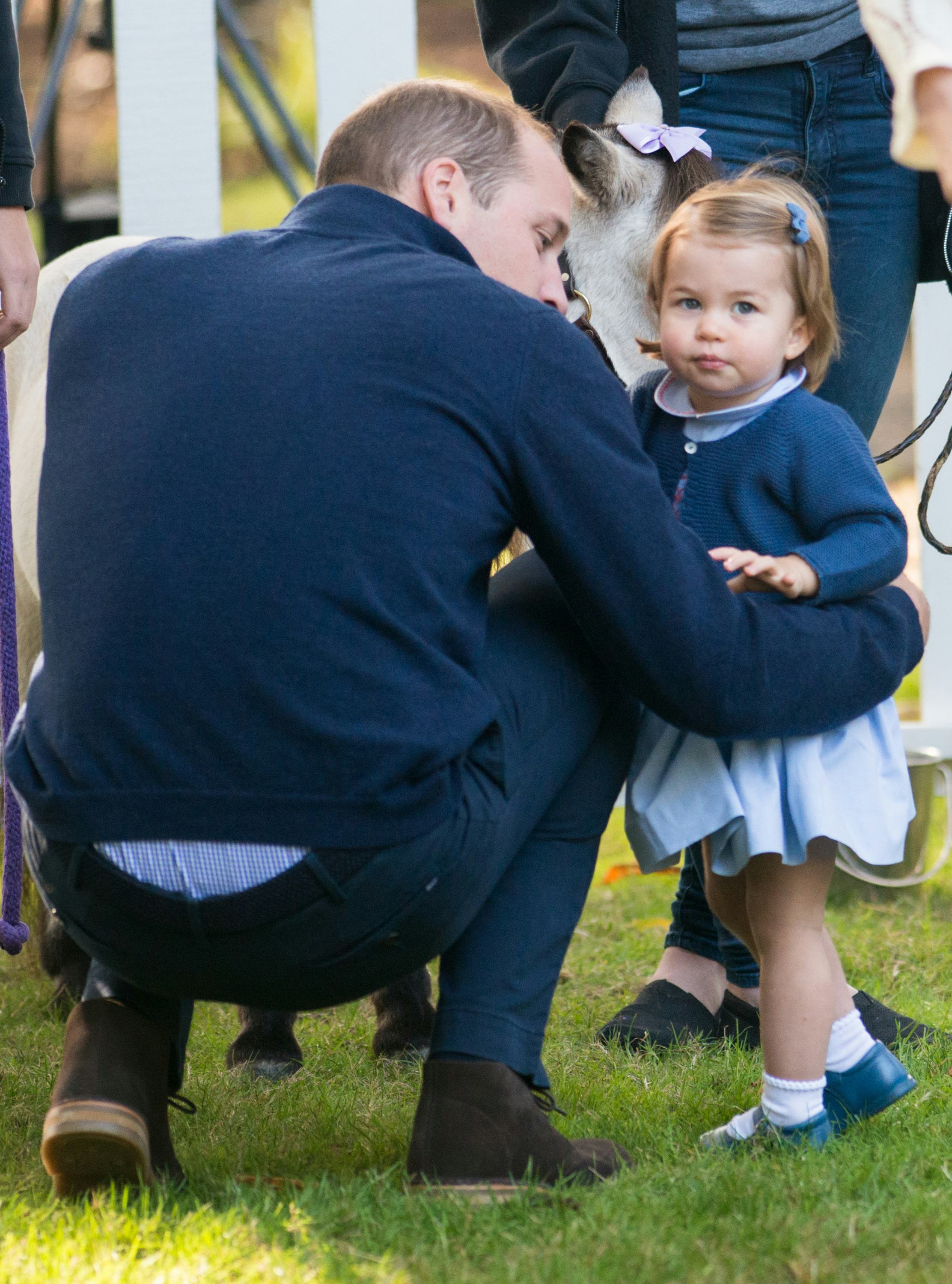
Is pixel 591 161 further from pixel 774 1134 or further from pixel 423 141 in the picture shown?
pixel 774 1134

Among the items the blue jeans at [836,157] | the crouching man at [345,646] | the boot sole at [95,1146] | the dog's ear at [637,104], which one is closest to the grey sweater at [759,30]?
Answer: the blue jeans at [836,157]

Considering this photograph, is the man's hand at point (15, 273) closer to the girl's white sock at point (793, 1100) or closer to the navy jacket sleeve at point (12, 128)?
the navy jacket sleeve at point (12, 128)

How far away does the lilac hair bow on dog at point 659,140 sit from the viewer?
2092 mm

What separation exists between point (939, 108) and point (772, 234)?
0.47 meters

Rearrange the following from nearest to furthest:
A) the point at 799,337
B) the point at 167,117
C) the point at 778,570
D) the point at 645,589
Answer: the point at 645,589 → the point at 778,570 → the point at 799,337 → the point at 167,117

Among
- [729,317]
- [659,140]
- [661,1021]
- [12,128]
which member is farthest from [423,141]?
[661,1021]

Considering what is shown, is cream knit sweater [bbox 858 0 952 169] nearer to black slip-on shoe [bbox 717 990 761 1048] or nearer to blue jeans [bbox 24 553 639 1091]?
blue jeans [bbox 24 553 639 1091]

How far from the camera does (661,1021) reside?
2.21 m

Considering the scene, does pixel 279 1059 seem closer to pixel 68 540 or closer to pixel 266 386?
pixel 68 540

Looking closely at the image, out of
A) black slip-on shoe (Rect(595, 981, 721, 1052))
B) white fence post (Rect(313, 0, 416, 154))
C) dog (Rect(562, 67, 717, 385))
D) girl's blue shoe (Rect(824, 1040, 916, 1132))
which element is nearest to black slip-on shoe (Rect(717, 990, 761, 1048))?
black slip-on shoe (Rect(595, 981, 721, 1052))

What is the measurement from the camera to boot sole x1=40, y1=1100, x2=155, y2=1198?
1.46 metres

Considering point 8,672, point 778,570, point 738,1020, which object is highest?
point 778,570

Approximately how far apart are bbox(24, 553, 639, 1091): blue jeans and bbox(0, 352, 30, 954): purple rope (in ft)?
1.43

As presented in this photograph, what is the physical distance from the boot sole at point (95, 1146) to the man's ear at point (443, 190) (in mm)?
944
